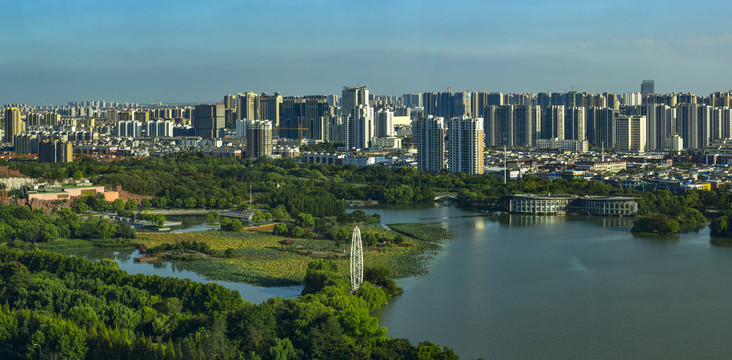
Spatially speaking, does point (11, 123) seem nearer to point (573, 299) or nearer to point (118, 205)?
point (118, 205)

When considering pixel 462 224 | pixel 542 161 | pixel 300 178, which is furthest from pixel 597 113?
pixel 462 224

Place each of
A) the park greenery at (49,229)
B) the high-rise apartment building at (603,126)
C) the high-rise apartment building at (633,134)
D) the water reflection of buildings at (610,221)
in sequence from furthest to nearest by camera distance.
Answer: the high-rise apartment building at (603,126) < the high-rise apartment building at (633,134) < the water reflection of buildings at (610,221) < the park greenery at (49,229)

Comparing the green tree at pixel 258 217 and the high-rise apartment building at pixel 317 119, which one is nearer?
the green tree at pixel 258 217

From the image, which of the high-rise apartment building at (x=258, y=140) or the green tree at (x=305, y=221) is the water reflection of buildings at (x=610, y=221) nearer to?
the green tree at (x=305, y=221)

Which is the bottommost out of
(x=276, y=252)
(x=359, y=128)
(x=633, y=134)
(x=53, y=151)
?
(x=276, y=252)

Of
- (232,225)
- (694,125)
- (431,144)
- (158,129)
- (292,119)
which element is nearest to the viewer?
(232,225)

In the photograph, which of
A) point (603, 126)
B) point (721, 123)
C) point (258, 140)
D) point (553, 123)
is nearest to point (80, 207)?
point (258, 140)

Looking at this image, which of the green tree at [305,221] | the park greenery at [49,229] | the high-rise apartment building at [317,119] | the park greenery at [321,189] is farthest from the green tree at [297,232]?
the high-rise apartment building at [317,119]
